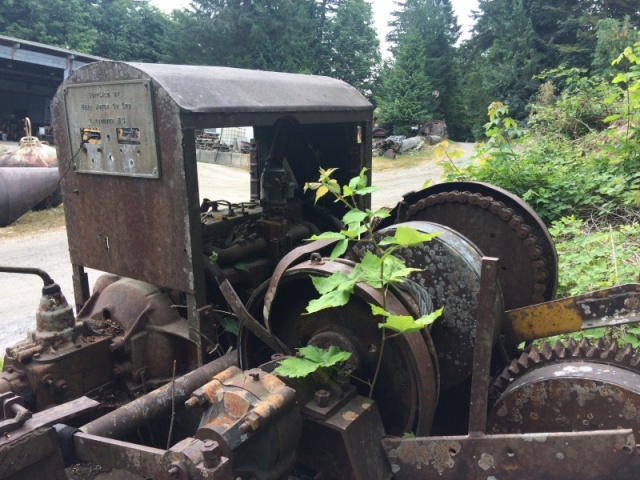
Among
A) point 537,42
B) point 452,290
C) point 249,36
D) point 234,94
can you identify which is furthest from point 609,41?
point 452,290

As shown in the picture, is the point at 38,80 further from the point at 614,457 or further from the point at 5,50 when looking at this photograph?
the point at 614,457

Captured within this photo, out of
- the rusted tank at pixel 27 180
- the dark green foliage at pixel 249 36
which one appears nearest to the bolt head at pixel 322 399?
the rusted tank at pixel 27 180

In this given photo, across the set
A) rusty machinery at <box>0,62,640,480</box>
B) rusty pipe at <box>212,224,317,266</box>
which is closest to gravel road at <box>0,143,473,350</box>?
rusty machinery at <box>0,62,640,480</box>

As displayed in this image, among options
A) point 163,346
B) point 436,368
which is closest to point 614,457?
point 436,368

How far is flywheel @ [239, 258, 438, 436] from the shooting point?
2.06m

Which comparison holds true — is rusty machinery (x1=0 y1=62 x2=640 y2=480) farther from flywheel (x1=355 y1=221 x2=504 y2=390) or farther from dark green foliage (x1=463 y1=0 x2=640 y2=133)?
dark green foliage (x1=463 y1=0 x2=640 y2=133)

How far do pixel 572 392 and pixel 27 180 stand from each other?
11.1m

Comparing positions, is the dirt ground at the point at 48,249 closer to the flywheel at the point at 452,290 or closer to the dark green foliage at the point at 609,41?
the flywheel at the point at 452,290

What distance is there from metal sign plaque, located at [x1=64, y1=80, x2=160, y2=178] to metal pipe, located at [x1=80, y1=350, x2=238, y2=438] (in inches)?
37.1

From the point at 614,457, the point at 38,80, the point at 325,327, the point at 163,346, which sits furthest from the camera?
the point at 38,80

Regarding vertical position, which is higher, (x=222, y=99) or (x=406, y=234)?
(x=222, y=99)

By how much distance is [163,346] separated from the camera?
285 centimetres

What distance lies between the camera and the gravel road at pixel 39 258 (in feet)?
18.9

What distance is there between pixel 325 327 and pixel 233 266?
107cm
